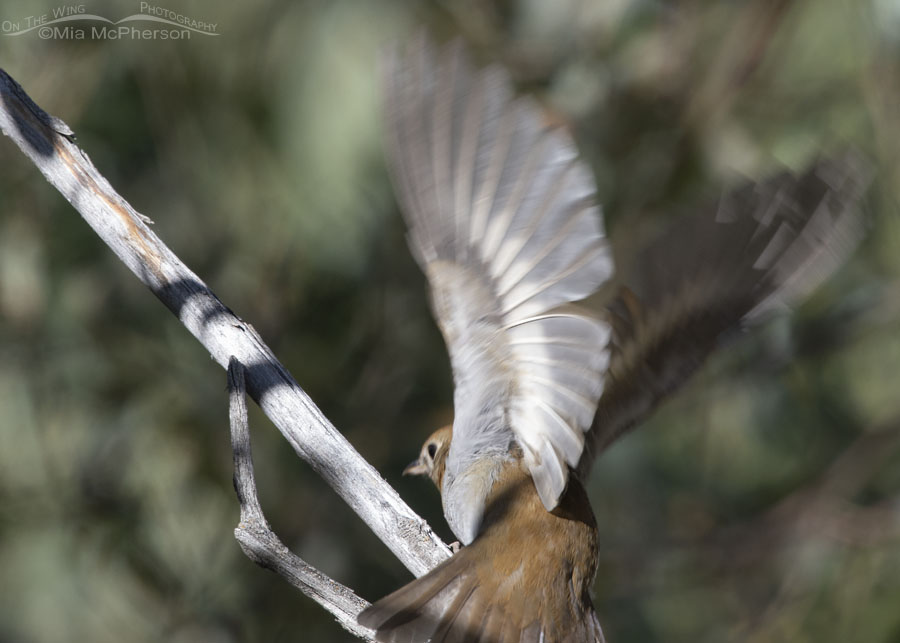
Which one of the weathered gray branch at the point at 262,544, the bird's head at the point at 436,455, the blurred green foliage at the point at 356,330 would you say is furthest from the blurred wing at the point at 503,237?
the blurred green foliage at the point at 356,330

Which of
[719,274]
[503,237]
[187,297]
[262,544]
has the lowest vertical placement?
[719,274]

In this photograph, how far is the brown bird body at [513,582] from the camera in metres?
2.05

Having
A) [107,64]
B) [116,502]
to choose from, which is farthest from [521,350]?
[107,64]

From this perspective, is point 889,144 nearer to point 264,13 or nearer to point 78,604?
point 264,13

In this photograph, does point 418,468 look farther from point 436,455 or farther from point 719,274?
point 719,274

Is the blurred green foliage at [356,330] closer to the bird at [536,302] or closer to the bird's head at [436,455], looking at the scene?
the bird's head at [436,455]

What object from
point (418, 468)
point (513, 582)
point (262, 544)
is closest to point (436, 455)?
point (418, 468)

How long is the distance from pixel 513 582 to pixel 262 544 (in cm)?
63

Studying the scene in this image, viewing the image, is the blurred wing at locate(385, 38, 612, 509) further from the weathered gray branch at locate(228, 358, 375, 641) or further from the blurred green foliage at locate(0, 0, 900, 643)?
the blurred green foliage at locate(0, 0, 900, 643)

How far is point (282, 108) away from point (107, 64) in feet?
2.42

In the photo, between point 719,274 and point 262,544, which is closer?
point 262,544

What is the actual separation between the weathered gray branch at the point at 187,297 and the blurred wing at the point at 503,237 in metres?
0.34

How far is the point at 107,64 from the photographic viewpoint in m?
3.95

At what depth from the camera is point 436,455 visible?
2826mm
